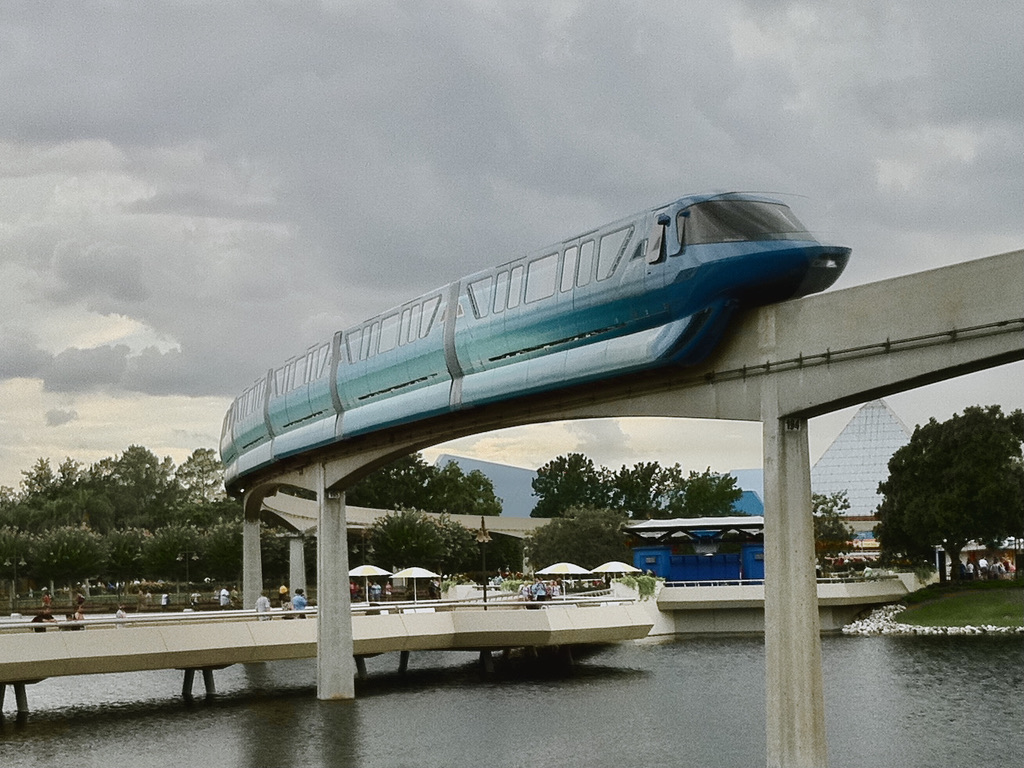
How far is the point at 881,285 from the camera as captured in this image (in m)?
20.2

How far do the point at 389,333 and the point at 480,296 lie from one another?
17.4 feet

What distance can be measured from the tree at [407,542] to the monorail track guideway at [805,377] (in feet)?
195

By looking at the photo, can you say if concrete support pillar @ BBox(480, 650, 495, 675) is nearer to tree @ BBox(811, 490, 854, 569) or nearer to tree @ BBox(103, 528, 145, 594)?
tree @ BBox(103, 528, 145, 594)

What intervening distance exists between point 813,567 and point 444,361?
11.8 meters

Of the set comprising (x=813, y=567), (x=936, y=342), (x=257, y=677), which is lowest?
(x=257, y=677)

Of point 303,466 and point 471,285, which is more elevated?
point 471,285

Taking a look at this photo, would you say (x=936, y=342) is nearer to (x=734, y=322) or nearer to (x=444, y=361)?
(x=734, y=322)

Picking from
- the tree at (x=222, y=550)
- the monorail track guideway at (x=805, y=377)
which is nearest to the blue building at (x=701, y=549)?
the tree at (x=222, y=550)

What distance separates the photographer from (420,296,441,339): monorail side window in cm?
3183

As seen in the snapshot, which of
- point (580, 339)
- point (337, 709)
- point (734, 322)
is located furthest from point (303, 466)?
point (734, 322)

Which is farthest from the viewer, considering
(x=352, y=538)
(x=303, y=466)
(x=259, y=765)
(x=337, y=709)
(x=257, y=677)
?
(x=352, y=538)

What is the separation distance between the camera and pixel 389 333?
1358 inches

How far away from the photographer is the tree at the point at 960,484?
64.5m

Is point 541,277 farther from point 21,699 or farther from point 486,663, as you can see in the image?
point 486,663
